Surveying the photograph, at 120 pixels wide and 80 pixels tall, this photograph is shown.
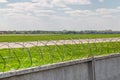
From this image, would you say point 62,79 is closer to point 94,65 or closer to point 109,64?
point 94,65

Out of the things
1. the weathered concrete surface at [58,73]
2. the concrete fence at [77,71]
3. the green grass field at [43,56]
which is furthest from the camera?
the green grass field at [43,56]

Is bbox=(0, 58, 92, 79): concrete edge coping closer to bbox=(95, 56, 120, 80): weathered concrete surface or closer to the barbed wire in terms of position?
the barbed wire

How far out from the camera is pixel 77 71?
11773mm

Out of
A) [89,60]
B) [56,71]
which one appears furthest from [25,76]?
[89,60]

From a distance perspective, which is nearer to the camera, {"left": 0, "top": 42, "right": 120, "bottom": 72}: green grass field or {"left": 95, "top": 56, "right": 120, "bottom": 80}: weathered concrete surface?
{"left": 0, "top": 42, "right": 120, "bottom": 72}: green grass field

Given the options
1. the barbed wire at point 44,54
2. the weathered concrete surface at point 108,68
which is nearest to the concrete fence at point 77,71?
the weathered concrete surface at point 108,68

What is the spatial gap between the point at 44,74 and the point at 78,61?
2222 mm

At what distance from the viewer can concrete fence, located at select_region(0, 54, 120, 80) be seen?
939 centimetres

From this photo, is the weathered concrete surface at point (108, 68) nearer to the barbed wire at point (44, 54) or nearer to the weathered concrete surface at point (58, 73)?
the barbed wire at point (44, 54)

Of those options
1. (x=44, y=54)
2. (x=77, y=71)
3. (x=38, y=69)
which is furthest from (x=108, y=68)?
(x=38, y=69)

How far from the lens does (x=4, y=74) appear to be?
855 centimetres

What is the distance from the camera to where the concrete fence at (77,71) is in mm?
9388

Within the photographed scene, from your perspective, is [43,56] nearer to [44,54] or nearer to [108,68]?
[44,54]

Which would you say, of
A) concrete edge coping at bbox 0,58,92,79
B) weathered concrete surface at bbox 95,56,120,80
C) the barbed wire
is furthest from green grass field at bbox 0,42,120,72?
weathered concrete surface at bbox 95,56,120,80
